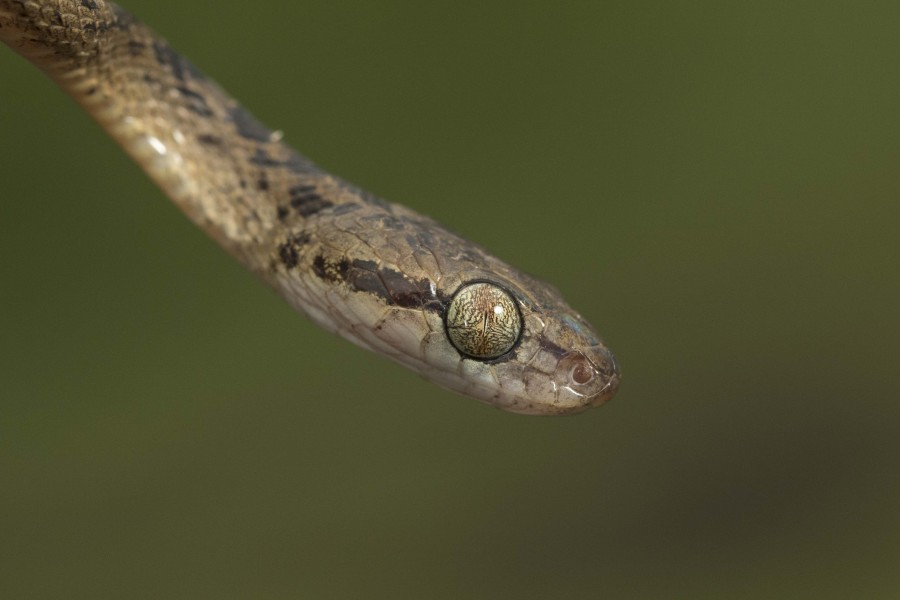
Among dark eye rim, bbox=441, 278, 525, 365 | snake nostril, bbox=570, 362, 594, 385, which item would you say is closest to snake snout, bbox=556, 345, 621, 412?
snake nostril, bbox=570, 362, 594, 385

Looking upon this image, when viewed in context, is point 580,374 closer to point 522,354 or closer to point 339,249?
point 522,354

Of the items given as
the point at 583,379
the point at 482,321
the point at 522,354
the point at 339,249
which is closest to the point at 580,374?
the point at 583,379

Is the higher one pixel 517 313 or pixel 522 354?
pixel 517 313

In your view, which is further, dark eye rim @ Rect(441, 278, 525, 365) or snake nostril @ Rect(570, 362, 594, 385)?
snake nostril @ Rect(570, 362, 594, 385)

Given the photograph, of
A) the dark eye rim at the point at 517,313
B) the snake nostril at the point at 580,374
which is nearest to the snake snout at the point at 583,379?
the snake nostril at the point at 580,374

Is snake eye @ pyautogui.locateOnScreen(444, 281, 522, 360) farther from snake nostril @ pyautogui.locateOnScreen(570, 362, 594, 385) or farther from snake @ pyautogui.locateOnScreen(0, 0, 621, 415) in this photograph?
snake nostril @ pyautogui.locateOnScreen(570, 362, 594, 385)

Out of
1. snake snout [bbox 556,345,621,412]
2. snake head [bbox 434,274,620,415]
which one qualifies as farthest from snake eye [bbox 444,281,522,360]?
snake snout [bbox 556,345,621,412]

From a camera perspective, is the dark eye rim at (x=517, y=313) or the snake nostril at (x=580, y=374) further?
the snake nostril at (x=580, y=374)

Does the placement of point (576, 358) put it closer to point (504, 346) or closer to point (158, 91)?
point (504, 346)

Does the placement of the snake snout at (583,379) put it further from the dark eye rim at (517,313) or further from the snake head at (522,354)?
the dark eye rim at (517,313)
